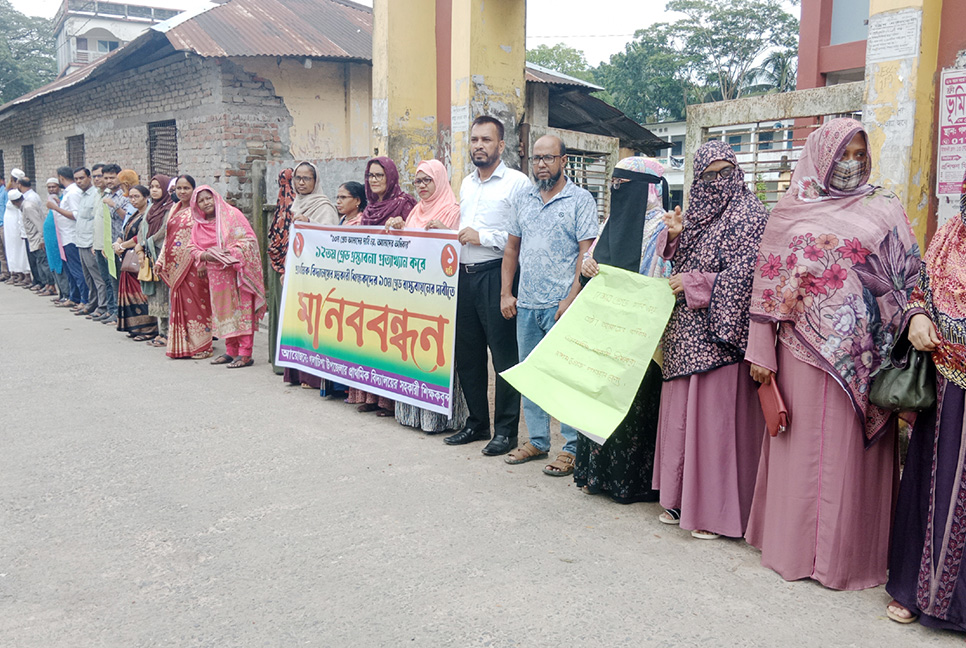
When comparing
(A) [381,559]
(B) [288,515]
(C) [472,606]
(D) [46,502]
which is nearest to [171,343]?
(D) [46,502]

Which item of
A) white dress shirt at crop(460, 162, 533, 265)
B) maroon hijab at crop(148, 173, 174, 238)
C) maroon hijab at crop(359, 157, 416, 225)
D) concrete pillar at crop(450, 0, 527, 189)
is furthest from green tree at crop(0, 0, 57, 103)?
white dress shirt at crop(460, 162, 533, 265)

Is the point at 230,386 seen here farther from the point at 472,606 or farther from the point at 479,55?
the point at 472,606

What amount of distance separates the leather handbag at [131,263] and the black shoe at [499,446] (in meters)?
5.74

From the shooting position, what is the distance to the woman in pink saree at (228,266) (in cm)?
738

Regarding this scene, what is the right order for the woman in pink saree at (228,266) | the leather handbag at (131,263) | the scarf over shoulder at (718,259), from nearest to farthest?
the scarf over shoulder at (718,259)
the woman in pink saree at (228,266)
the leather handbag at (131,263)

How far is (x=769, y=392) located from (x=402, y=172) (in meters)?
5.86

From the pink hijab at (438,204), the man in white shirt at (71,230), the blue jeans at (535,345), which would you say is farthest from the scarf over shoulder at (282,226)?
the man in white shirt at (71,230)

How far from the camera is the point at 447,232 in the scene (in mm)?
5055

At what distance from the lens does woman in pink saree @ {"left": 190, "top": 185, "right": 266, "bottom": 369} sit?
738cm

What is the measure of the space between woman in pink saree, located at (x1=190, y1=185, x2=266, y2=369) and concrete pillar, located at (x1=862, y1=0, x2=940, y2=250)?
5.22 metres

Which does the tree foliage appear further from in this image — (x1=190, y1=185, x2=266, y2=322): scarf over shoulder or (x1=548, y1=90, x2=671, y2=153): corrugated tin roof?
(x1=190, y1=185, x2=266, y2=322): scarf over shoulder

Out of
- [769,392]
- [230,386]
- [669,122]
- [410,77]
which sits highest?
[669,122]

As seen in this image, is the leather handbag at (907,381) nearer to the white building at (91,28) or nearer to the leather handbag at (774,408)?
the leather handbag at (774,408)

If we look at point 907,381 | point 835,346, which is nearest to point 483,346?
point 835,346
